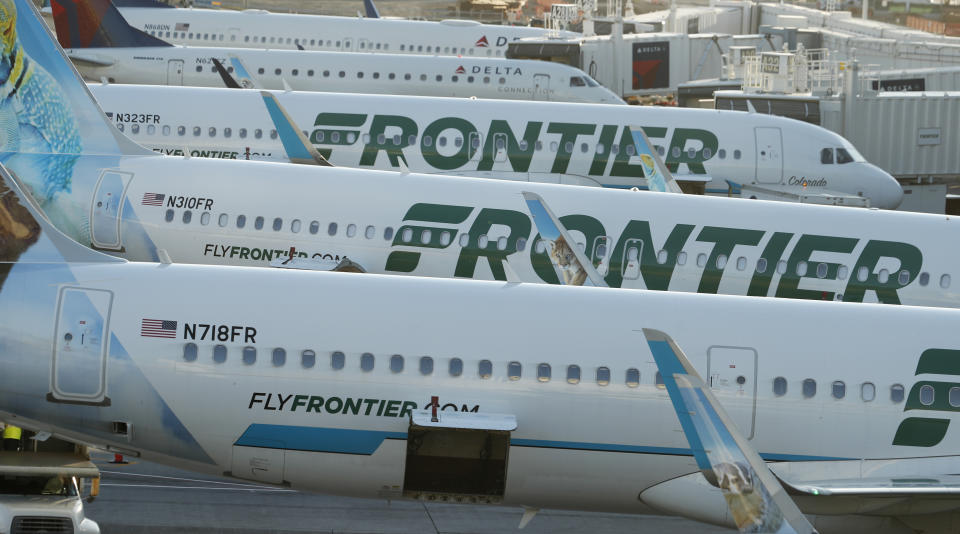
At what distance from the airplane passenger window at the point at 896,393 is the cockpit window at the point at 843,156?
2074 centimetres

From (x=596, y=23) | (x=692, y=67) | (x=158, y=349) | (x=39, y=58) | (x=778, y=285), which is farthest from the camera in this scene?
(x=596, y=23)

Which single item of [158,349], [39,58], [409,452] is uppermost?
[39,58]

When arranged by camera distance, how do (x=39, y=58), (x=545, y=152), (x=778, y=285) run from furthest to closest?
(x=545, y=152), (x=39, y=58), (x=778, y=285)

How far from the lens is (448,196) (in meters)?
25.4

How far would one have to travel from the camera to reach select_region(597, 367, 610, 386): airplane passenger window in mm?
16703

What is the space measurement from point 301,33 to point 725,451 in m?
51.4

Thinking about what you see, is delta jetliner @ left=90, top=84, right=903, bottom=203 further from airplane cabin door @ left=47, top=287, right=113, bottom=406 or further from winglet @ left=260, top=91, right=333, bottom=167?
airplane cabin door @ left=47, top=287, right=113, bottom=406

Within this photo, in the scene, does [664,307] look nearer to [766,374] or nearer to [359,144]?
[766,374]

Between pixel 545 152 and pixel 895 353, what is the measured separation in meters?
19.4

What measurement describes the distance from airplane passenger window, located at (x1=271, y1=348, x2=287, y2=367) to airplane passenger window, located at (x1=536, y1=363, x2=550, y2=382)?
3.28 metres

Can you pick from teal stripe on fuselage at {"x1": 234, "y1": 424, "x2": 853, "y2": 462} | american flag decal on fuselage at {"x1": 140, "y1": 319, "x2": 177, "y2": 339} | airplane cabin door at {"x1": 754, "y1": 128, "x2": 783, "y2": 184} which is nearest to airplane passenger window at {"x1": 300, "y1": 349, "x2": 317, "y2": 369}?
teal stripe on fuselage at {"x1": 234, "y1": 424, "x2": 853, "y2": 462}

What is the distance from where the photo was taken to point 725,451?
11.8 metres

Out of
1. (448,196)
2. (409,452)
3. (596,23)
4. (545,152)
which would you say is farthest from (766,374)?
(596,23)

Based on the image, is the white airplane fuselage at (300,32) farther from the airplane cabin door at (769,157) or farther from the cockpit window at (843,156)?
the cockpit window at (843,156)
